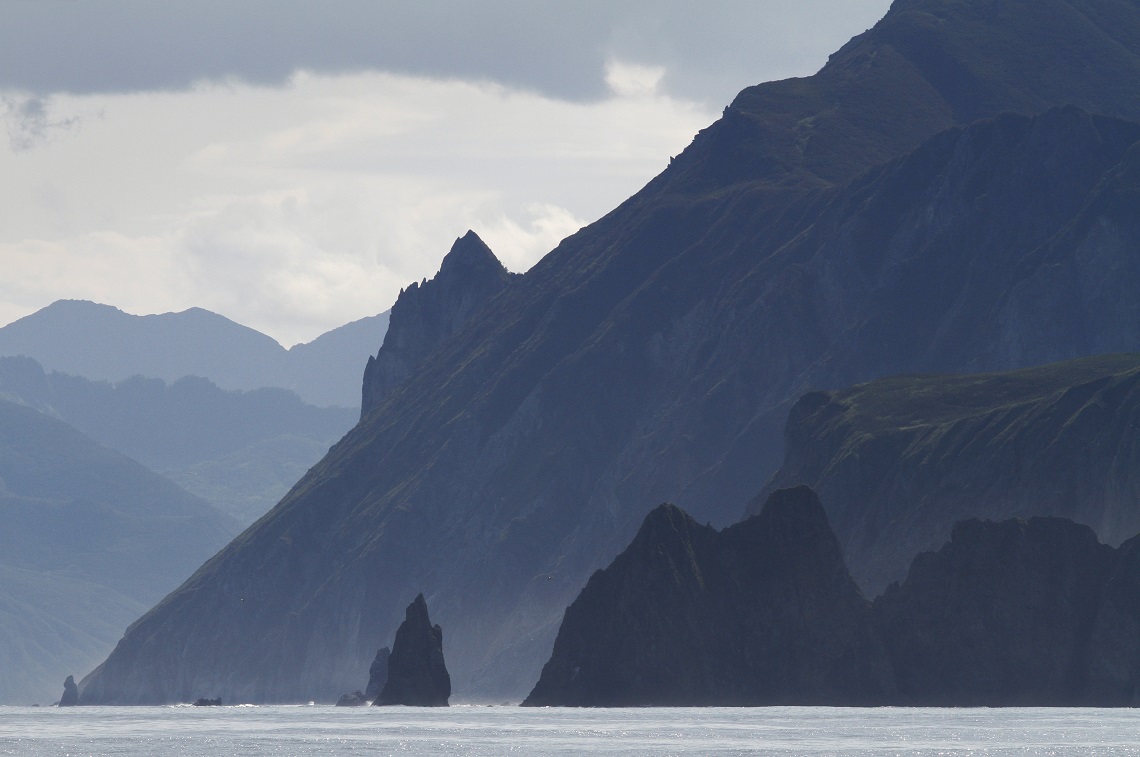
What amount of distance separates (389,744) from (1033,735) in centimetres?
4841

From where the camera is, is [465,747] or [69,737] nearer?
[465,747]

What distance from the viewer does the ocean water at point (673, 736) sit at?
143 m

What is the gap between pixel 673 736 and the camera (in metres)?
160

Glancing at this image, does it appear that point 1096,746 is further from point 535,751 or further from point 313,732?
point 313,732

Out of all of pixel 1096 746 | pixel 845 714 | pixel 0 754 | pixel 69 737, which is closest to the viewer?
pixel 1096 746

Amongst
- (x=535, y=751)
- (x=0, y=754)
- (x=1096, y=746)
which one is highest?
(x=0, y=754)

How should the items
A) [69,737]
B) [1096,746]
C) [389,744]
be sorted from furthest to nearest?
[69,737] < [389,744] < [1096,746]

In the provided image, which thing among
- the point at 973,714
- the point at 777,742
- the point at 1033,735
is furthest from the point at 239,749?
the point at 973,714

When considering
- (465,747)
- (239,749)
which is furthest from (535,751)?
(239,749)

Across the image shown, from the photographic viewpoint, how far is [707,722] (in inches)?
7057

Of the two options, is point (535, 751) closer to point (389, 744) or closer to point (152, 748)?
point (389, 744)

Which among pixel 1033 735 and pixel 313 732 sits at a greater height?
pixel 313 732

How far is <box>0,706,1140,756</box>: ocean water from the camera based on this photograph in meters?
143

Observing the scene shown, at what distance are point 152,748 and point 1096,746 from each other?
227 ft
